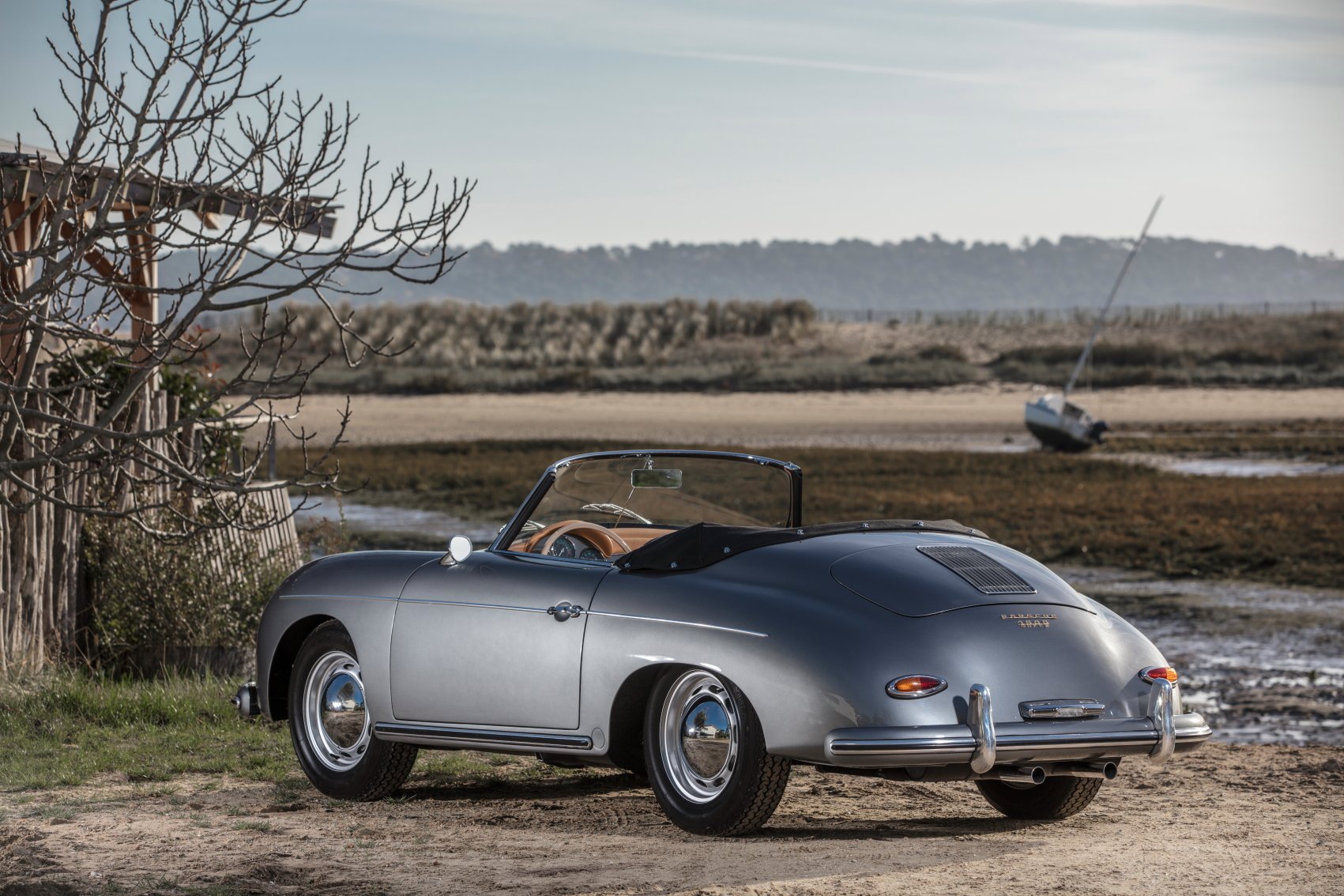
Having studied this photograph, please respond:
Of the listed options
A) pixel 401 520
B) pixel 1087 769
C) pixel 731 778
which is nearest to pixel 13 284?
pixel 731 778

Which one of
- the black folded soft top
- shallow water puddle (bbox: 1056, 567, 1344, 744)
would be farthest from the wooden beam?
shallow water puddle (bbox: 1056, 567, 1344, 744)

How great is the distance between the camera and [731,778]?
6.71 meters

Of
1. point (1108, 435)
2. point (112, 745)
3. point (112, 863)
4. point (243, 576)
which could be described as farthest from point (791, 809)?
point (1108, 435)

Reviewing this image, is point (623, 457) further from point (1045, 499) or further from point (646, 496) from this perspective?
point (1045, 499)

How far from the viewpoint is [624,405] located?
180 feet

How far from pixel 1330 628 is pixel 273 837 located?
12864 mm

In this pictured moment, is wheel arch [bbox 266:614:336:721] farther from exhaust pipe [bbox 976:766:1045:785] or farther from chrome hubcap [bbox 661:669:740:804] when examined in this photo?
exhaust pipe [bbox 976:766:1045:785]

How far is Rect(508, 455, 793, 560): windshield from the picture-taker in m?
8.00

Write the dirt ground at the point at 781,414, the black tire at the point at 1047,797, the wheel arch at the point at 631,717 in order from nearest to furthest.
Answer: the wheel arch at the point at 631,717
the black tire at the point at 1047,797
the dirt ground at the point at 781,414

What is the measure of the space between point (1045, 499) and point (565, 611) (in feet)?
74.4

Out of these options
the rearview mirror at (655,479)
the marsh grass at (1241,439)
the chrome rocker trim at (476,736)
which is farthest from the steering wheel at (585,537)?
the marsh grass at (1241,439)

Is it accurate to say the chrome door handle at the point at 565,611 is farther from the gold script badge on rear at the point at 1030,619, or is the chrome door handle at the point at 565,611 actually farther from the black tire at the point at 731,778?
the gold script badge on rear at the point at 1030,619

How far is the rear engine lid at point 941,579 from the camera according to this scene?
6523 millimetres

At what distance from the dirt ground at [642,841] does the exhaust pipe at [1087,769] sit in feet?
1.08
